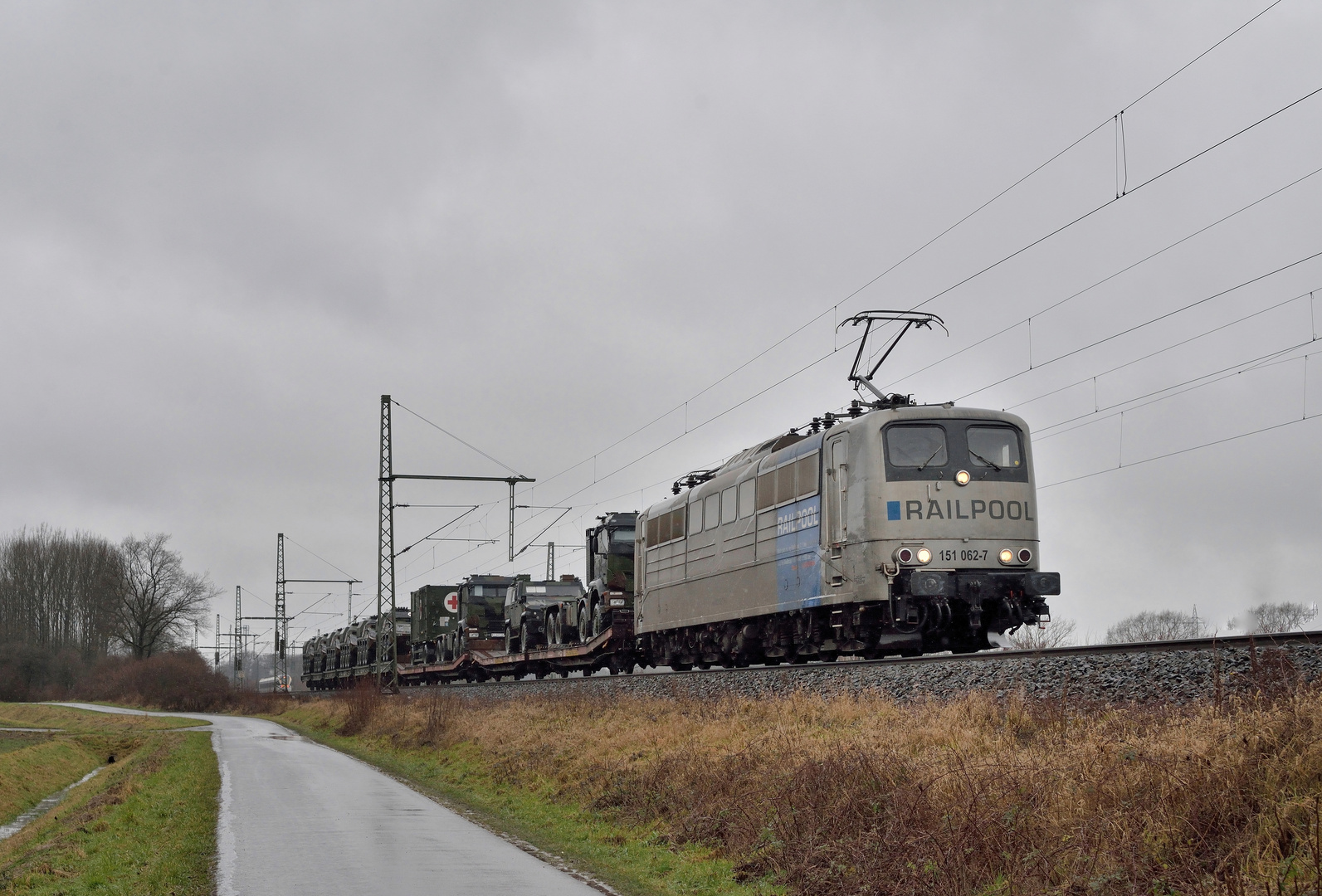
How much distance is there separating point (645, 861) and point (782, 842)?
1689 mm

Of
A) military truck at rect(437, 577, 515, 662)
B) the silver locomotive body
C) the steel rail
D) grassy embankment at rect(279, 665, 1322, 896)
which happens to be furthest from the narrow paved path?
military truck at rect(437, 577, 515, 662)

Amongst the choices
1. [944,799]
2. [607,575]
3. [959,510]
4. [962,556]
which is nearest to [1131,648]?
[944,799]

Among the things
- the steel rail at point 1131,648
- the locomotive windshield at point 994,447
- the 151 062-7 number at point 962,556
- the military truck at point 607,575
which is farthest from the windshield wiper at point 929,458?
the military truck at point 607,575

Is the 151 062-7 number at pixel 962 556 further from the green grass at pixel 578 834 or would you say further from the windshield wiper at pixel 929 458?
the green grass at pixel 578 834

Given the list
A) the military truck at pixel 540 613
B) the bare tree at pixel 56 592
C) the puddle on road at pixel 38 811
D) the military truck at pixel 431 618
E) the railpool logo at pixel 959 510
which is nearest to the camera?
the railpool logo at pixel 959 510

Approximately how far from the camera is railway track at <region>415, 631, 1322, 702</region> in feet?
33.3

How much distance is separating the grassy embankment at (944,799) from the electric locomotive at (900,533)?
2.88 metres

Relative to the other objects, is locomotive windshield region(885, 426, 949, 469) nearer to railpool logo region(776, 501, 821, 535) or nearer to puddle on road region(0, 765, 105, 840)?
railpool logo region(776, 501, 821, 535)

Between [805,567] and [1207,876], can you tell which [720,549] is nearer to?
[805,567]

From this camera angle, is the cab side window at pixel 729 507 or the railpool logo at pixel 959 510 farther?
the cab side window at pixel 729 507

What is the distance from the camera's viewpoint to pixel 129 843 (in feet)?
43.7

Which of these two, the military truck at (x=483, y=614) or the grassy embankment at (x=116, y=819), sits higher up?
the military truck at (x=483, y=614)

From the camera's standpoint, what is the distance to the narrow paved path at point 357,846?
9586 mm

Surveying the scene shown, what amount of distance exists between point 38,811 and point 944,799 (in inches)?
1006
